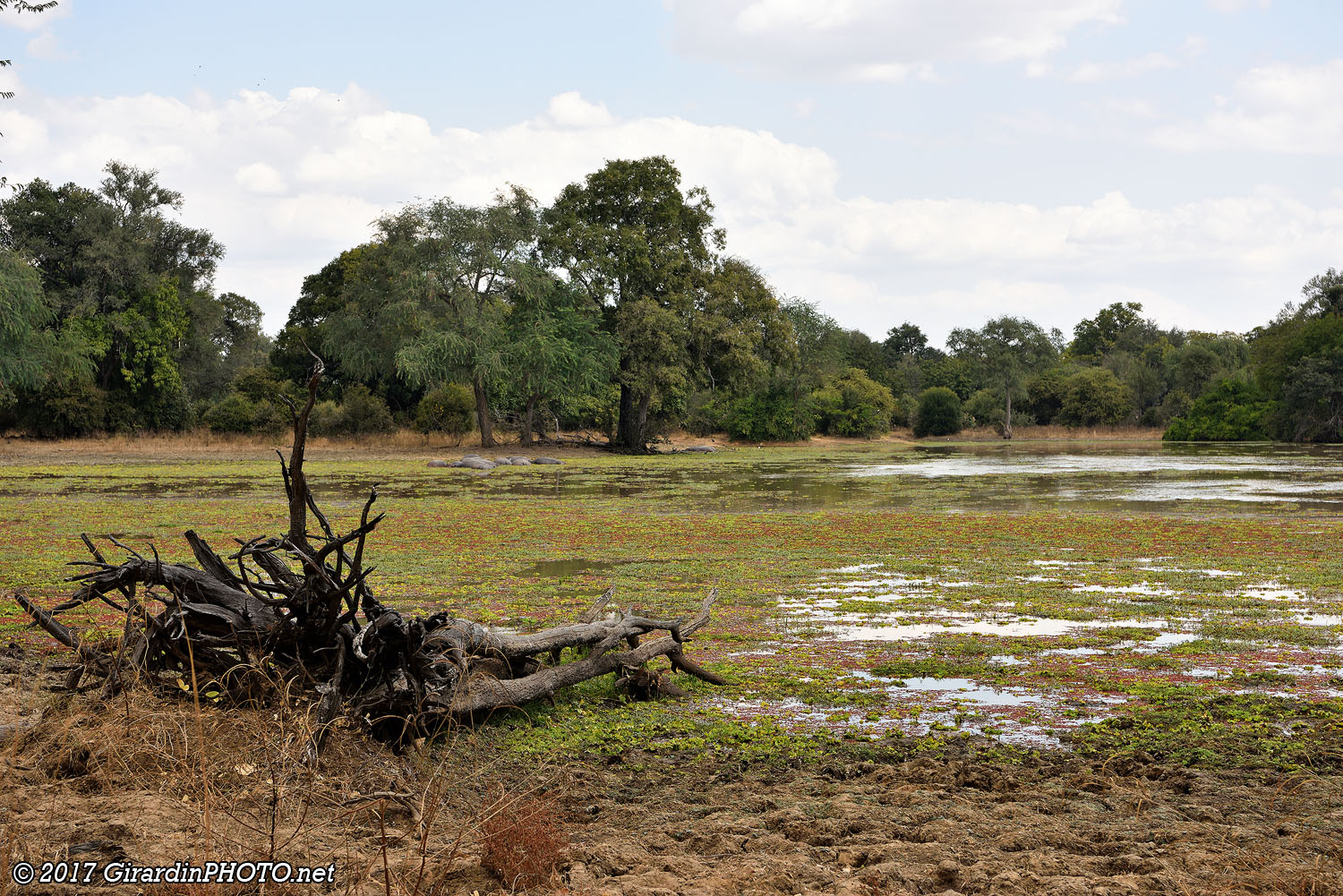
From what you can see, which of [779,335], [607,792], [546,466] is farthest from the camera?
[779,335]

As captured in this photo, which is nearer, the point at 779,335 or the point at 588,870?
the point at 588,870

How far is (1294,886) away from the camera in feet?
12.0

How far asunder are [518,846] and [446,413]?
5124cm

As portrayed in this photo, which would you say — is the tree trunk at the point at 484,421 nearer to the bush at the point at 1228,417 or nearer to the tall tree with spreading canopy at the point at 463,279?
the tall tree with spreading canopy at the point at 463,279

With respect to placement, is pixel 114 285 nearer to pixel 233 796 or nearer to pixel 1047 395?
pixel 233 796

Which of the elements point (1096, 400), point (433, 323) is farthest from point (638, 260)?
point (1096, 400)

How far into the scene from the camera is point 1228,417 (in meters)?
70.6

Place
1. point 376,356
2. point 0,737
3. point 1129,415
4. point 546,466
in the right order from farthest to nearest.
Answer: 1. point 1129,415
2. point 376,356
3. point 546,466
4. point 0,737

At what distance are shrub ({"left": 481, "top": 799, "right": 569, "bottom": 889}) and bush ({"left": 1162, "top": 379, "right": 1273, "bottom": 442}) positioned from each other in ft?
243

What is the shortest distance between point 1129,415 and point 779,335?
47.3 meters

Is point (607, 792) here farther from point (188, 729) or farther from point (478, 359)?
point (478, 359)

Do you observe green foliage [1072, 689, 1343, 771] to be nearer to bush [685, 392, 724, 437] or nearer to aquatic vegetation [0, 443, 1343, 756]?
aquatic vegetation [0, 443, 1343, 756]

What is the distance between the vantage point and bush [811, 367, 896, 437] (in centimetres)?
7625

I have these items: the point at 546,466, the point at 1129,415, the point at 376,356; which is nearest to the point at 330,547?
the point at 546,466
